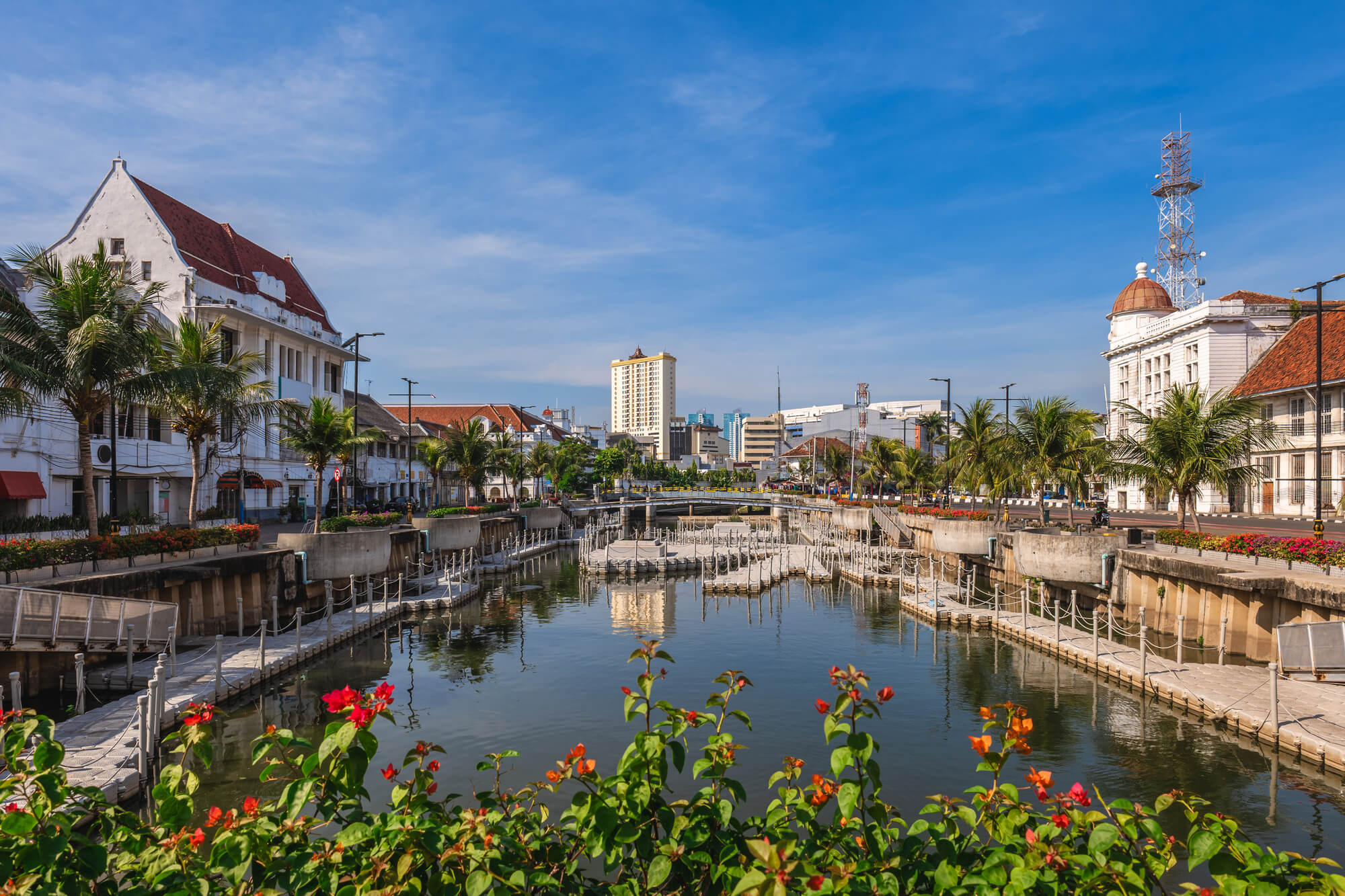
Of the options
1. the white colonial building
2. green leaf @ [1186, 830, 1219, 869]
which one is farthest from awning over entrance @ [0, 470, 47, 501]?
the white colonial building

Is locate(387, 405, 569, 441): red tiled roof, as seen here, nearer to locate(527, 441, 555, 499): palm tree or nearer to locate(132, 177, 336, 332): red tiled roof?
locate(527, 441, 555, 499): palm tree

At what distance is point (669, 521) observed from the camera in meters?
130

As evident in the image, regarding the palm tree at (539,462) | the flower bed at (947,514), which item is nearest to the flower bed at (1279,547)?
the flower bed at (947,514)

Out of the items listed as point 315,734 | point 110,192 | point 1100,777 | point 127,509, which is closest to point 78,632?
point 315,734

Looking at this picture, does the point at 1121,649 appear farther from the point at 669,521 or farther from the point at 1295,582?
the point at 669,521

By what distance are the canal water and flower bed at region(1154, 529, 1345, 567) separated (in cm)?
776

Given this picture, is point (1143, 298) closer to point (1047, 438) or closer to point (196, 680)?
point (1047, 438)

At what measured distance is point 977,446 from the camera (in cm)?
5325

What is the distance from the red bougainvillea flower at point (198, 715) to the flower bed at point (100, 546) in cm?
2078

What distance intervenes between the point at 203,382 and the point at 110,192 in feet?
102

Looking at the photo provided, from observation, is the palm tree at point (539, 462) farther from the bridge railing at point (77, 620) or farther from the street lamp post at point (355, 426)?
the bridge railing at point (77, 620)

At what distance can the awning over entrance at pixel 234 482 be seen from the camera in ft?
160

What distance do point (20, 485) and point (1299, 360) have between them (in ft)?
259

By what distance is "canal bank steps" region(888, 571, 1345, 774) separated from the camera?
17188 millimetres
